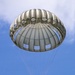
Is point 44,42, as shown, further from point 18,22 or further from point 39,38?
point 18,22

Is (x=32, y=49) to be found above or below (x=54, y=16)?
below

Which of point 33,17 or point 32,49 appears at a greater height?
point 33,17

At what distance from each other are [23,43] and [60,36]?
442 cm

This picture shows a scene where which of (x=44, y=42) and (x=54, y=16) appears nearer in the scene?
(x=54, y=16)

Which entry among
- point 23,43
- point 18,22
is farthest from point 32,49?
point 18,22

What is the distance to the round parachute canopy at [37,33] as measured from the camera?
50.8 metres

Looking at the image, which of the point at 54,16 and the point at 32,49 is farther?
the point at 32,49

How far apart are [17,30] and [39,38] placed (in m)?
3.63

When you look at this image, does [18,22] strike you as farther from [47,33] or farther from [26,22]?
[47,33]

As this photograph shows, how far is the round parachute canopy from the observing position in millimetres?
50750

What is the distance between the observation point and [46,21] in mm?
50344

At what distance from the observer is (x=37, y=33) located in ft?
177

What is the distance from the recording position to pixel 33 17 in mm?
50125

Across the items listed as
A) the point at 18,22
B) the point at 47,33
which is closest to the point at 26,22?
the point at 18,22
